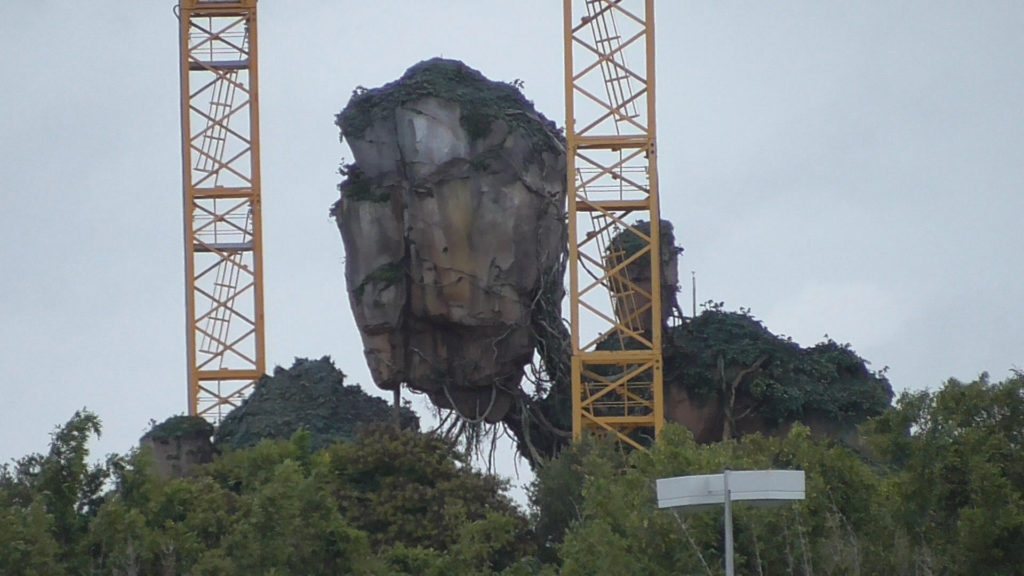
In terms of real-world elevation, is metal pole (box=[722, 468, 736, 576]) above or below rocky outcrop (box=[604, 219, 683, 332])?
below

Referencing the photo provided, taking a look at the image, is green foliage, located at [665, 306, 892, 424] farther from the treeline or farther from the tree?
the tree

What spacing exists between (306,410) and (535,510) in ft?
29.4

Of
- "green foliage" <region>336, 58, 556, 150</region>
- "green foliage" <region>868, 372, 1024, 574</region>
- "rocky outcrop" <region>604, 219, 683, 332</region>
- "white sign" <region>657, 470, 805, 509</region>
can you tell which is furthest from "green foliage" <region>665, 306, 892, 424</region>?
"white sign" <region>657, 470, 805, 509</region>

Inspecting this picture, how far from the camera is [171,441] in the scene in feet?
182

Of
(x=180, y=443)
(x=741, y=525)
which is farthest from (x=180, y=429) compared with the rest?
(x=741, y=525)

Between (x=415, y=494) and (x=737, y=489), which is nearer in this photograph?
(x=737, y=489)

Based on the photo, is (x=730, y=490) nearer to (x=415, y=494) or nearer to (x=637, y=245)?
(x=415, y=494)

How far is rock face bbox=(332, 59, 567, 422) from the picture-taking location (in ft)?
182

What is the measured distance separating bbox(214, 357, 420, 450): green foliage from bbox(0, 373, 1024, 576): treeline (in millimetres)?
4441

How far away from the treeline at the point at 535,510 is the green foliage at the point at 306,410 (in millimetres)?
4441

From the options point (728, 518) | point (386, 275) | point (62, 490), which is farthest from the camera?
point (386, 275)

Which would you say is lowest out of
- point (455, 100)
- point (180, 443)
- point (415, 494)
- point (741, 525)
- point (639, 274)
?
point (741, 525)

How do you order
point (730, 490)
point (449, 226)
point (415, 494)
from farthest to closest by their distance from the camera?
point (449, 226) → point (415, 494) → point (730, 490)

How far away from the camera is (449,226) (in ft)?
182
